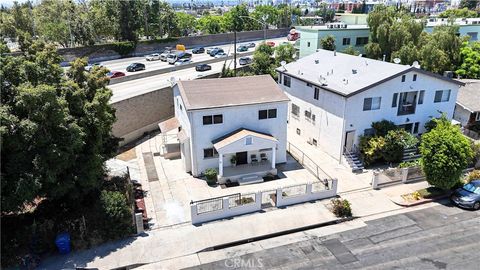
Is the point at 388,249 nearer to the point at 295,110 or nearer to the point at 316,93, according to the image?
the point at 316,93

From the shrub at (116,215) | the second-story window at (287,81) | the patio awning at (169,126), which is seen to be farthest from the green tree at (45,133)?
the second-story window at (287,81)

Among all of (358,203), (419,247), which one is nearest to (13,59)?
(358,203)

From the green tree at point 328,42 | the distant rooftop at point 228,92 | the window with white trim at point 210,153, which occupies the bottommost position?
the window with white trim at point 210,153

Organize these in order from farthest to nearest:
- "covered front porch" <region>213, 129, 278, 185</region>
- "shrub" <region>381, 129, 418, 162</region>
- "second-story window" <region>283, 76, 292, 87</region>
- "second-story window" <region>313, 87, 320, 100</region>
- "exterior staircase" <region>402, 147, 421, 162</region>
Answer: "second-story window" <region>283, 76, 292, 87</region>
"second-story window" <region>313, 87, 320, 100</region>
"exterior staircase" <region>402, 147, 421, 162</region>
"shrub" <region>381, 129, 418, 162</region>
"covered front porch" <region>213, 129, 278, 185</region>

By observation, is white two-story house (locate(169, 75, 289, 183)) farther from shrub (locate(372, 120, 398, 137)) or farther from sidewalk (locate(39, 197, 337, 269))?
shrub (locate(372, 120, 398, 137))

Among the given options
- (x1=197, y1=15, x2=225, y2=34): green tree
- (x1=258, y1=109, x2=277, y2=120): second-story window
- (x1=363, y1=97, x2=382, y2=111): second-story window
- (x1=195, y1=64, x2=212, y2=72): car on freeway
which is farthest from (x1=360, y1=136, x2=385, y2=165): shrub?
(x1=197, y1=15, x2=225, y2=34): green tree

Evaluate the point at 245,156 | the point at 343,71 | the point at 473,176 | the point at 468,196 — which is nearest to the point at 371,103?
the point at 343,71

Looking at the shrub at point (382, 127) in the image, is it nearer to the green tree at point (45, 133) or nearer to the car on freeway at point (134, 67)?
the green tree at point (45, 133)
